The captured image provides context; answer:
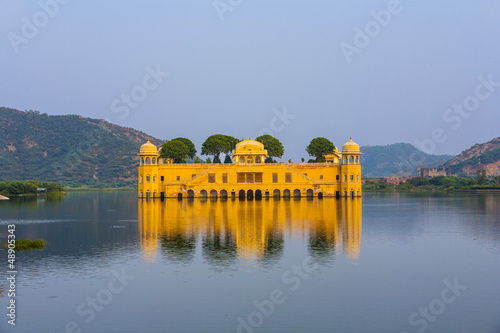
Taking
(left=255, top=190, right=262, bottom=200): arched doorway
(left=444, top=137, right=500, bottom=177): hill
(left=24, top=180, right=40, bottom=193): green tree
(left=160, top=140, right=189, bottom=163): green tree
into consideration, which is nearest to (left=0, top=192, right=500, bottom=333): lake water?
(left=255, top=190, right=262, bottom=200): arched doorway

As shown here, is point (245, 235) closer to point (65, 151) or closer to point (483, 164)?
point (65, 151)

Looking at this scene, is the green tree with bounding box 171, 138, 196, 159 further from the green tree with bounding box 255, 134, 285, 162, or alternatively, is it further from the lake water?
the lake water

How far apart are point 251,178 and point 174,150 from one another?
12.2 meters

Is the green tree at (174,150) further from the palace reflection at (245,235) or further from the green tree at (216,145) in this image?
the palace reflection at (245,235)

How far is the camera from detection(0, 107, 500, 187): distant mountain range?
5379 inches

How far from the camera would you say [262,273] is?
22203 mm

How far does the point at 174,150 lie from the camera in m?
81.8

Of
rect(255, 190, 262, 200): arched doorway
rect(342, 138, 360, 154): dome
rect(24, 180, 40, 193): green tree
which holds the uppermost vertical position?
rect(342, 138, 360, 154): dome

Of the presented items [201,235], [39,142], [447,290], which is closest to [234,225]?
[201,235]

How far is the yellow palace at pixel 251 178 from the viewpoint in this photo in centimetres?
7644

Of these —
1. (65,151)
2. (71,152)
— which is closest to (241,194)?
(71,152)

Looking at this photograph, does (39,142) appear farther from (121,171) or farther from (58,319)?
(58,319)

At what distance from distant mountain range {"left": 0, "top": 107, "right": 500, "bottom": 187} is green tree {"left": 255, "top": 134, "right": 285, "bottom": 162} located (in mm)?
56800

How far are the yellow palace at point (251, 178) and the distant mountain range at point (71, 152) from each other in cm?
6029
